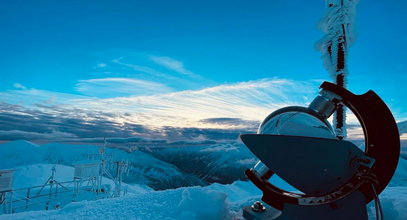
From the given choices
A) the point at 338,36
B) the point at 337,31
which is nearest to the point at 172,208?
the point at 338,36

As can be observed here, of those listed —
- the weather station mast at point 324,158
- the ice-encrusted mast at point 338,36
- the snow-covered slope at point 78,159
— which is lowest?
the snow-covered slope at point 78,159

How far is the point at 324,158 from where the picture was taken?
2.30 meters

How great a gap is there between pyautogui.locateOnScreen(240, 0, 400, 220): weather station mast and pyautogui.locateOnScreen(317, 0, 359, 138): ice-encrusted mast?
10.5m

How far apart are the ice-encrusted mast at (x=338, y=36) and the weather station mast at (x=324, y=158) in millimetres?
10456

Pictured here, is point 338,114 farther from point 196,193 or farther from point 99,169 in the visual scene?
point 99,169

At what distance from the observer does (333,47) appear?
12.5m

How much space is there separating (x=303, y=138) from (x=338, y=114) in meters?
10.6

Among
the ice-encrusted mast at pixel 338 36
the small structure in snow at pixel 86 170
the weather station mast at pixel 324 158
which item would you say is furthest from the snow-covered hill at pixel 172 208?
the small structure in snow at pixel 86 170

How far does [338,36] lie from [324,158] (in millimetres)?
12324

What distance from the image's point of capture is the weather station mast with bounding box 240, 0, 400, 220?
2285 millimetres

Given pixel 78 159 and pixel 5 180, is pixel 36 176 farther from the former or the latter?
pixel 78 159

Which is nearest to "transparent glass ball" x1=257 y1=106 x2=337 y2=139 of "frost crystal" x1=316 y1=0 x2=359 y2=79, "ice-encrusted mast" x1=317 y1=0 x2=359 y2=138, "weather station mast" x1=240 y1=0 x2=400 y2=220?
"weather station mast" x1=240 y1=0 x2=400 y2=220

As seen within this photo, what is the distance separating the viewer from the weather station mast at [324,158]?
90.0 inches

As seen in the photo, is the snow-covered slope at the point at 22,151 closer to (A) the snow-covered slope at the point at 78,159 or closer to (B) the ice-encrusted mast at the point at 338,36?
(A) the snow-covered slope at the point at 78,159
